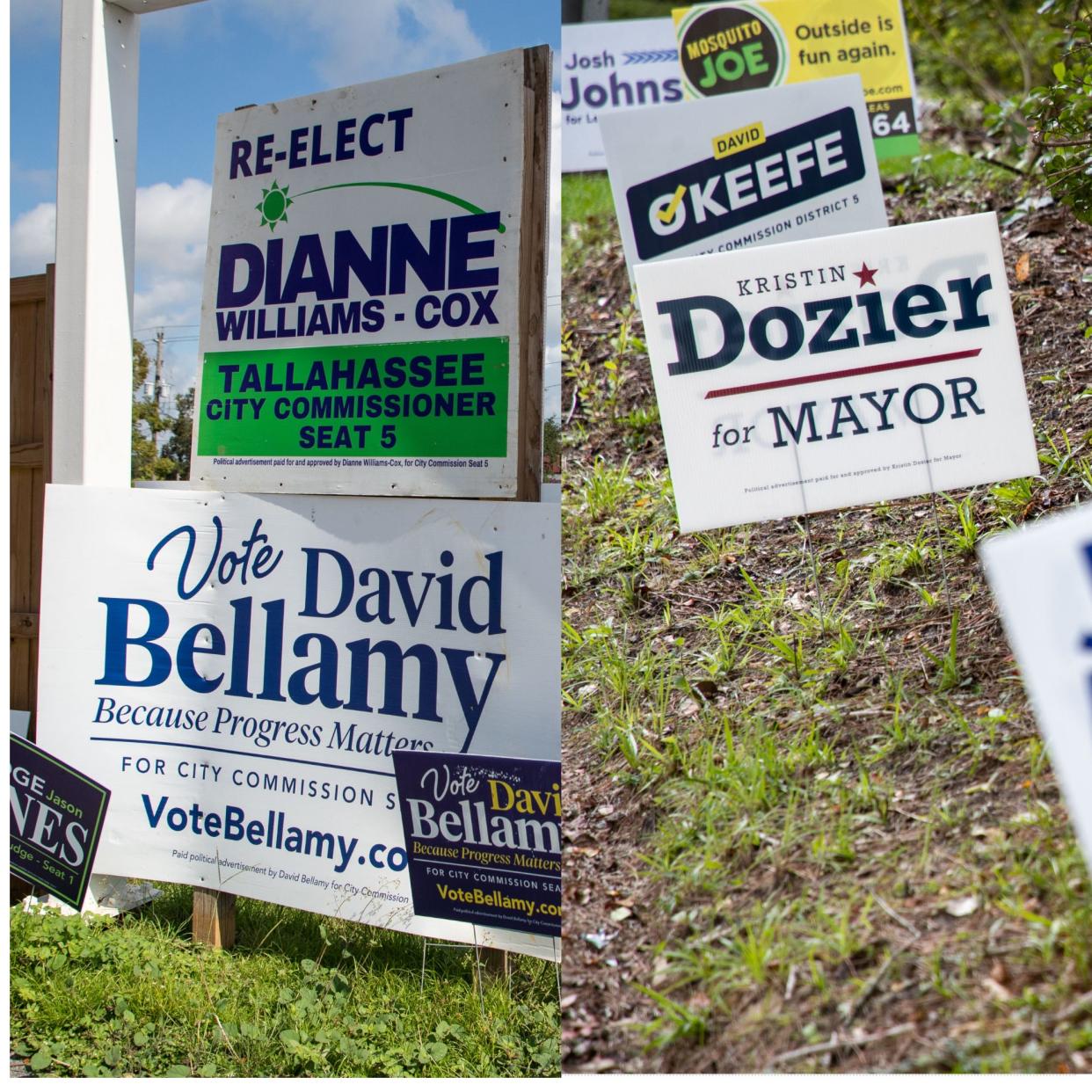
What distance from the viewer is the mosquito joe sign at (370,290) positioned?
10.2ft

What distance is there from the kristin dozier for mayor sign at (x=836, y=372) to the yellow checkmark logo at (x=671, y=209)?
157 centimetres

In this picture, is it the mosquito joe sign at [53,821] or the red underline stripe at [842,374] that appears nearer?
the red underline stripe at [842,374]

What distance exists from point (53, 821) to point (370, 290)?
2.02m

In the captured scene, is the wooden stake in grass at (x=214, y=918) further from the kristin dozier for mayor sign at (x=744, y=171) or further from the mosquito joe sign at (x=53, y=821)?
the kristin dozier for mayor sign at (x=744, y=171)

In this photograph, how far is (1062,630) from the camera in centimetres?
176

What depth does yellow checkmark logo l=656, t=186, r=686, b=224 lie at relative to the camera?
4793mm

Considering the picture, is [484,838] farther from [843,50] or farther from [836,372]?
[843,50]

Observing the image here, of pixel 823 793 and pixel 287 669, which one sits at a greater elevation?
pixel 287 669

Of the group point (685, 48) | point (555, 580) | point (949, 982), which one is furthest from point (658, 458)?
point (685, 48)

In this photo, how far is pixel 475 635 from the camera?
123 inches

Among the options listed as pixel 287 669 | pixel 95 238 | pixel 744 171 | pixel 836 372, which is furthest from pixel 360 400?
pixel 744 171

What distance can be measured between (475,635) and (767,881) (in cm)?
104

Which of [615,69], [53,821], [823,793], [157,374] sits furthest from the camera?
[615,69]

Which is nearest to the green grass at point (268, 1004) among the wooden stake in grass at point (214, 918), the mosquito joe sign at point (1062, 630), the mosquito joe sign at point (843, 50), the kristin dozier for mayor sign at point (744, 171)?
the wooden stake in grass at point (214, 918)
